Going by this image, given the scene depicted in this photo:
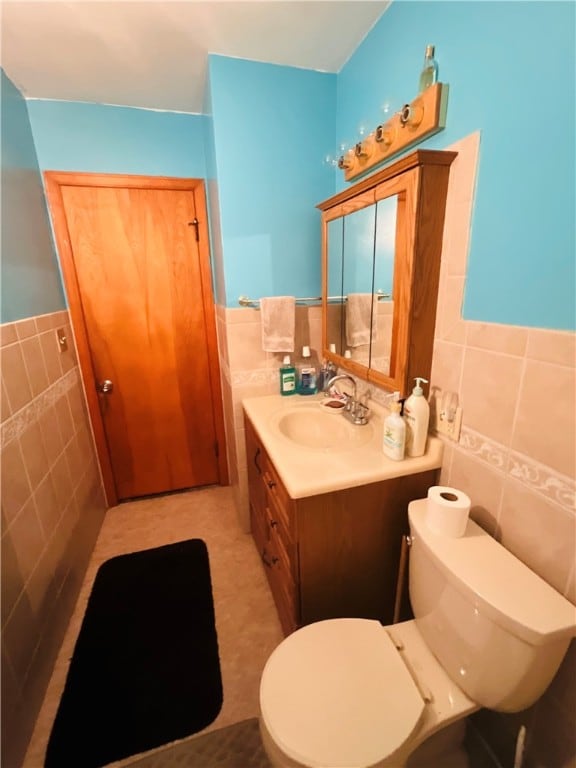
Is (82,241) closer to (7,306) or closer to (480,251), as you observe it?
(7,306)

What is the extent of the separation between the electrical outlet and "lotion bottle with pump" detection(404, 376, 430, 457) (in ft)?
0.14

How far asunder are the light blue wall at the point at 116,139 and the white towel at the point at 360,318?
125cm

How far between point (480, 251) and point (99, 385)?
2097 millimetres

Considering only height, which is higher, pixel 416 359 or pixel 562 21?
pixel 562 21

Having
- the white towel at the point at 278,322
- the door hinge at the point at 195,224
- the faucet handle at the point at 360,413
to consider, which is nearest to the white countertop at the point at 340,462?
the faucet handle at the point at 360,413

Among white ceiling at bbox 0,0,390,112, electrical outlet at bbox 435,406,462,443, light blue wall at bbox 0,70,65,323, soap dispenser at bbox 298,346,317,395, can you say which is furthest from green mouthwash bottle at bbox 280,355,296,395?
white ceiling at bbox 0,0,390,112

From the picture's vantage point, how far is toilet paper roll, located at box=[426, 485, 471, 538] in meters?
0.84

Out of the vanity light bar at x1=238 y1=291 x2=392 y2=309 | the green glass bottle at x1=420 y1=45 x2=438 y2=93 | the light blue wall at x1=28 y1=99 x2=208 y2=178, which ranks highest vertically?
the light blue wall at x1=28 y1=99 x2=208 y2=178

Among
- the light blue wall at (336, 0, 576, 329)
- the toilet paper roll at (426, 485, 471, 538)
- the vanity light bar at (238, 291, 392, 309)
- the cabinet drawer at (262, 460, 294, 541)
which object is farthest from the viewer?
the vanity light bar at (238, 291, 392, 309)

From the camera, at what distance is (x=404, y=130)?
1061mm

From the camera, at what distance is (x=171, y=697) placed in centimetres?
122

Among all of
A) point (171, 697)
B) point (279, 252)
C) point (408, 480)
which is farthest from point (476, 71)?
point (171, 697)

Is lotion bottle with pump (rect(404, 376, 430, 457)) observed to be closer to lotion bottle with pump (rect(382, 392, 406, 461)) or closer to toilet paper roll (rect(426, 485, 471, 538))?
lotion bottle with pump (rect(382, 392, 406, 461))

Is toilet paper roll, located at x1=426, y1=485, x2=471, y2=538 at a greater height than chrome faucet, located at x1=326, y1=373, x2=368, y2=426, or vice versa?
chrome faucet, located at x1=326, y1=373, x2=368, y2=426
